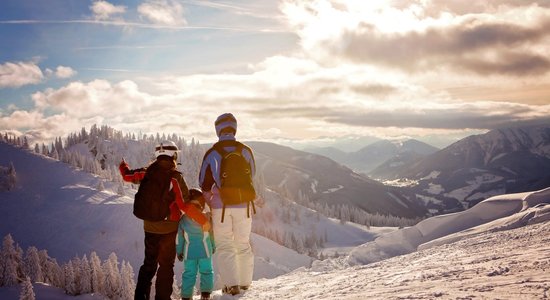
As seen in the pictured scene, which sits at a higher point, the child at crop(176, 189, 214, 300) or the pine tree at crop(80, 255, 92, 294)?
the child at crop(176, 189, 214, 300)

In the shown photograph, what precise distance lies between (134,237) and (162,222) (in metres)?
138

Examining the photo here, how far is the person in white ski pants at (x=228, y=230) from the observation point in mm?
10539

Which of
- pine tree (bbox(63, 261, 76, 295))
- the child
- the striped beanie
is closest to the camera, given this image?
the child

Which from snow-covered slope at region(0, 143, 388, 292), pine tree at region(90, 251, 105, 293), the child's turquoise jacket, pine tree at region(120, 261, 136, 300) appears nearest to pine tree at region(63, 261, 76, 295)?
pine tree at region(90, 251, 105, 293)

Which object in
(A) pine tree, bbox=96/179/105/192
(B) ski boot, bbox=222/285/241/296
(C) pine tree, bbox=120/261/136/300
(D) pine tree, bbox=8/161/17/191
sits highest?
(B) ski boot, bbox=222/285/241/296

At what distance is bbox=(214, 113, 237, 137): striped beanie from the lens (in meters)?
11.1

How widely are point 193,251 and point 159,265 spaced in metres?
0.93

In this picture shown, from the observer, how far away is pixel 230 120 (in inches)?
440

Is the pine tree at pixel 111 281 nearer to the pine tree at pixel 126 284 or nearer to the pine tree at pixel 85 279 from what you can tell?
the pine tree at pixel 126 284

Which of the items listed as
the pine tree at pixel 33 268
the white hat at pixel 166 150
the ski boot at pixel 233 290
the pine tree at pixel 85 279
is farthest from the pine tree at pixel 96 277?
the white hat at pixel 166 150

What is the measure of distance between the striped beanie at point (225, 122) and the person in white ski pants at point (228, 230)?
0.30 metres

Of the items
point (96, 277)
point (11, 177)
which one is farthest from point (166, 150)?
point (11, 177)

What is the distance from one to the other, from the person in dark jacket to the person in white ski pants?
61 cm

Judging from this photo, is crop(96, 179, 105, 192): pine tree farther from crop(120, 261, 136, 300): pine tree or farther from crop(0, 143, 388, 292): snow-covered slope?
crop(120, 261, 136, 300): pine tree
